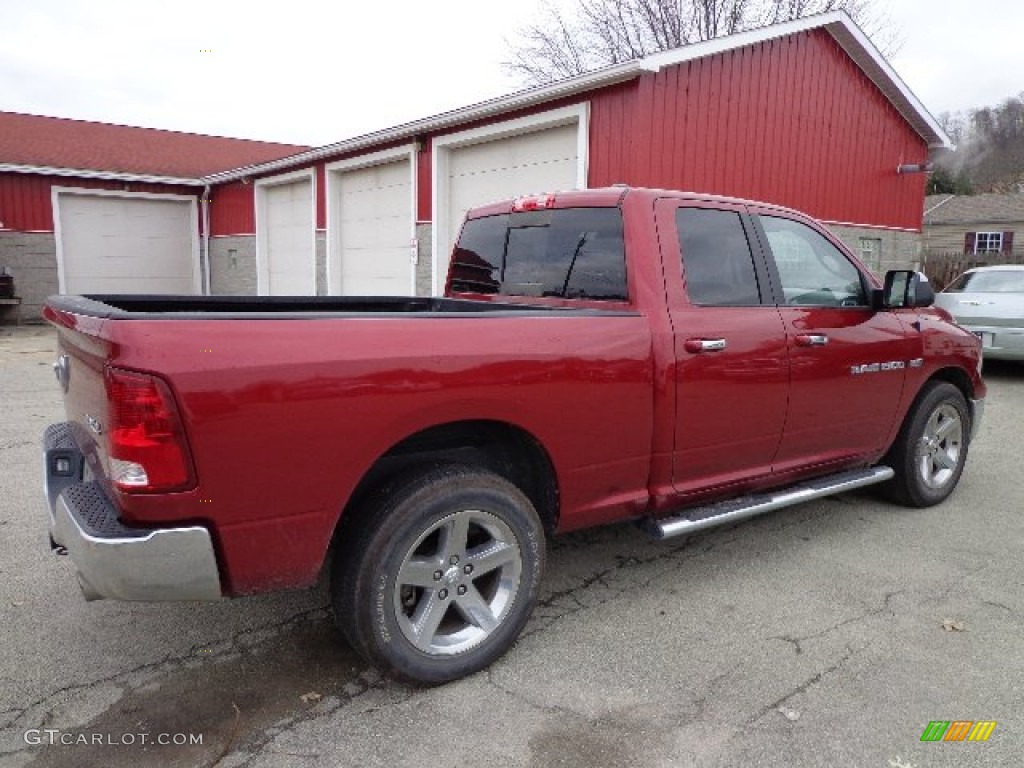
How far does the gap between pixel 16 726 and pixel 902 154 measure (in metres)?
16.7

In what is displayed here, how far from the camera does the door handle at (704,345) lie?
127 inches

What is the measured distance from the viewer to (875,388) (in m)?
4.14

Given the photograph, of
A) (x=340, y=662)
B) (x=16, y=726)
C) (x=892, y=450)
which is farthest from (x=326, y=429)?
(x=892, y=450)

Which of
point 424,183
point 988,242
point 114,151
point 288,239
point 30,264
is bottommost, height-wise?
point 30,264

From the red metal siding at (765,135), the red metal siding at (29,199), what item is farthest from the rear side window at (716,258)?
the red metal siding at (29,199)

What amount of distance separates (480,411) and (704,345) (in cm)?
115

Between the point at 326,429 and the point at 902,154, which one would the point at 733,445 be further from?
the point at 902,154

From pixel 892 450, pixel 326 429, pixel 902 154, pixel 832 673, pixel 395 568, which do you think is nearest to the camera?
pixel 326 429

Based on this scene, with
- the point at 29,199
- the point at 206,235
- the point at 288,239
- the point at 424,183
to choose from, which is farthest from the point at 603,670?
the point at 206,235

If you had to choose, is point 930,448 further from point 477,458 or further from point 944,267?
point 944,267

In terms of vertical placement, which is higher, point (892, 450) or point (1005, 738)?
point (892, 450)

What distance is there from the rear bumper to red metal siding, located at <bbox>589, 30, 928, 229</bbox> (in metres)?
8.78

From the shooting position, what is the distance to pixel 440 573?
272cm

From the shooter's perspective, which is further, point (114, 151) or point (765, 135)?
point (114, 151)
